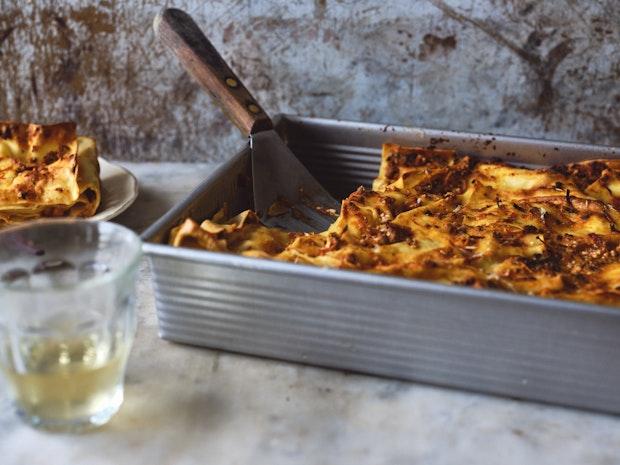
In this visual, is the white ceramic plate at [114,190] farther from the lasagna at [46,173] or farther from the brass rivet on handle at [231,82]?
the brass rivet on handle at [231,82]

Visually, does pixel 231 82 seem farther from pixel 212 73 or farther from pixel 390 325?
pixel 390 325

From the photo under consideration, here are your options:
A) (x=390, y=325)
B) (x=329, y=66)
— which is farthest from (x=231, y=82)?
(x=390, y=325)

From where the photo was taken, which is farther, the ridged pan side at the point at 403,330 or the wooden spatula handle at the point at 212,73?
the wooden spatula handle at the point at 212,73

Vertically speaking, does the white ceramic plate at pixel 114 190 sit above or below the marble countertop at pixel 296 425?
above

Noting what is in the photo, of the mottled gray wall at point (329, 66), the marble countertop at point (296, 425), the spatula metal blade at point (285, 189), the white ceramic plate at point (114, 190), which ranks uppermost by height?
the mottled gray wall at point (329, 66)

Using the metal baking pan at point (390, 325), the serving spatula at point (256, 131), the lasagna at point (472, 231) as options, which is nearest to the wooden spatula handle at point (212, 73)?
the serving spatula at point (256, 131)

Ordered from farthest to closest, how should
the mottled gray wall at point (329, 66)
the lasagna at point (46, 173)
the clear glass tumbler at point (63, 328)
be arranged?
the mottled gray wall at point (329, 66) < the lasagna at point (46, 173) < the clear glass tumbler at point (63, 328)
